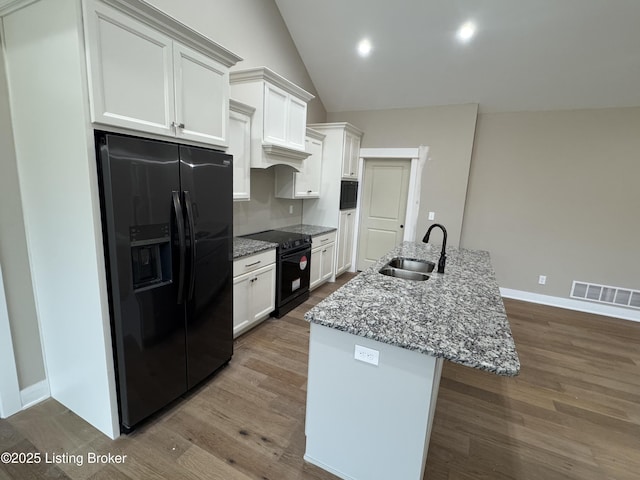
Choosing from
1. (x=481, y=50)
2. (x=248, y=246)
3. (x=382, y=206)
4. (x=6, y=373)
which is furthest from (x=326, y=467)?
(x=481, y=50)

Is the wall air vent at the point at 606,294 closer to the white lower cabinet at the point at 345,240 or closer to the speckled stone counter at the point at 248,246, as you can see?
the white lower cabinet at the point at 345,240

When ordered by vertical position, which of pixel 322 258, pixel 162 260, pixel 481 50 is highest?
pixel 481 50

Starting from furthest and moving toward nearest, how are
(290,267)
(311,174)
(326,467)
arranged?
(311,174), (290,267), (326,467)

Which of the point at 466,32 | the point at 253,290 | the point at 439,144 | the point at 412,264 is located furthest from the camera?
the point at 439,144

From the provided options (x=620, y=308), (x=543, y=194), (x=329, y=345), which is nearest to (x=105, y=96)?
(x=329, y=345)

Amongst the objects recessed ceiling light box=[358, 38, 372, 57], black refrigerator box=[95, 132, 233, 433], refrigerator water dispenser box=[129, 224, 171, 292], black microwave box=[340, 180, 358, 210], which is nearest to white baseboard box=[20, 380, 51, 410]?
black refrigerator box=[95, 132, 233, 433]

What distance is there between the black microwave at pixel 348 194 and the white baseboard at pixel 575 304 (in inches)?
105

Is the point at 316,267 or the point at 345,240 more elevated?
the point at 345,240

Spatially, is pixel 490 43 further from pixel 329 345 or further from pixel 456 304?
pixel 329 345

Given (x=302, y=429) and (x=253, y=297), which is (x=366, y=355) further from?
(x=253, y=297)

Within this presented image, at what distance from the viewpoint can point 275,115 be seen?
3119mm

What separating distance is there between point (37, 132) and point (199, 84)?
36.6 inches

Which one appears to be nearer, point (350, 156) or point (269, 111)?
point (269, 111)

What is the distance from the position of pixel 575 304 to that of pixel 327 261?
351 cm
